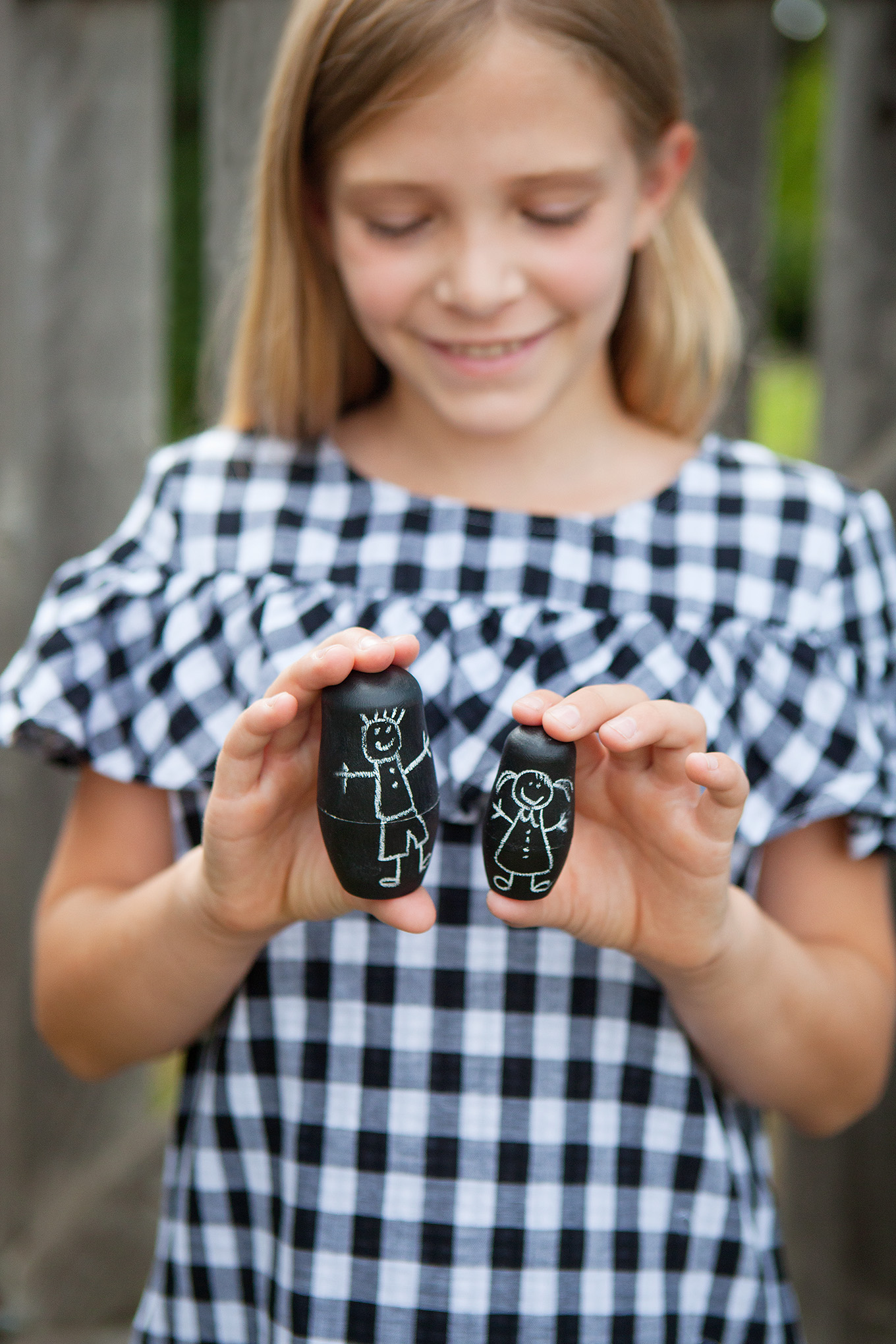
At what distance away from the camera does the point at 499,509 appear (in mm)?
1506

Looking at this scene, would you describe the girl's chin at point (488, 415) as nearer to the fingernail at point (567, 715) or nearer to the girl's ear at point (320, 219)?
the girl's ear at point (320, 219)

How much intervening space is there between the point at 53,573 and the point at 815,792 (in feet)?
4.00

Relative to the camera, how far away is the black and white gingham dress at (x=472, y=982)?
1.33 meters

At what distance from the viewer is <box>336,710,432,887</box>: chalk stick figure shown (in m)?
0.98

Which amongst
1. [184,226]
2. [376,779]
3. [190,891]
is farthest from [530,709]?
[184,226]

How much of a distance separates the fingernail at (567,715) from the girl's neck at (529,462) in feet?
1.77

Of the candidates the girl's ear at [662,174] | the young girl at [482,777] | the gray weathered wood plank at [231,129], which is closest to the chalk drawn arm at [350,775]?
the young girl at [482,777]

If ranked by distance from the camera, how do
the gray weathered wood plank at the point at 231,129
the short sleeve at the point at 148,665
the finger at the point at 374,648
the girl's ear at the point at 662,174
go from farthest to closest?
the gray weathered wood plank at the point at 231,129 < the girl's ear at the point at 662,174 < the short sleeve at the point at 148,665 < the finger at the point at 374,648

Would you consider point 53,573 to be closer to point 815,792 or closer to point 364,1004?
point 364,1004

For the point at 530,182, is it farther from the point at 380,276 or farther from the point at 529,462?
the point at 529,462

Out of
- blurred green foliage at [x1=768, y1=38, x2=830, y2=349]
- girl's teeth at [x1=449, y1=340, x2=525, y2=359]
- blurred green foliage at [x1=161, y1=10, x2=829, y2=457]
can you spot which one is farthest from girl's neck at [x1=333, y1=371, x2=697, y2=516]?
blurred green foliage at [x1=768, y1=38, x2=830, y2=349]

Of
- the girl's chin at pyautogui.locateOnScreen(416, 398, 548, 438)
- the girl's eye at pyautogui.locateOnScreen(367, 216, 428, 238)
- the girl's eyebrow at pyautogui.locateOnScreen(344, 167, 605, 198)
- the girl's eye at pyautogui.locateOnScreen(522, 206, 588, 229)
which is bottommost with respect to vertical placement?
the girl's chin at pyautogui.locateOnScreen(416, 398, 548, 438)

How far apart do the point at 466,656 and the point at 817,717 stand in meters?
0.40

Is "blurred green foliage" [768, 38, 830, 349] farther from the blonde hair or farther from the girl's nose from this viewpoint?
the girl's nose
